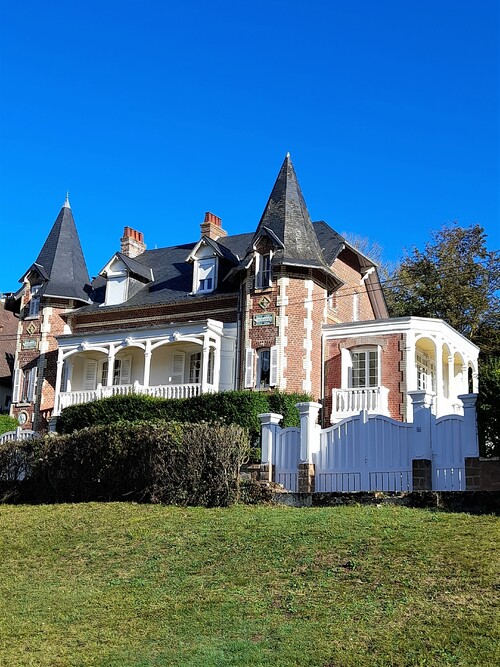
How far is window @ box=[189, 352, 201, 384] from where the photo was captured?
106 feet

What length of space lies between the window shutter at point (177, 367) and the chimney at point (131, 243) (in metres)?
7.73

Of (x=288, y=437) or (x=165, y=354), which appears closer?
(x=288, y=437)

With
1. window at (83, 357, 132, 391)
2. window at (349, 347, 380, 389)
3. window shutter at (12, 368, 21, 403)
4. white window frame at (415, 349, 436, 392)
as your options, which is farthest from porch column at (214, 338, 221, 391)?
window shutter at (12, 368, 21, 403)

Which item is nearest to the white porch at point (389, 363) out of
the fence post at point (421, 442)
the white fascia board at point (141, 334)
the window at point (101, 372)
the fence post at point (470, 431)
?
the white fascia board at point (141, 334)

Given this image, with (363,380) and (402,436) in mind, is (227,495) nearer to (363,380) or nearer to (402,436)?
(402,436)

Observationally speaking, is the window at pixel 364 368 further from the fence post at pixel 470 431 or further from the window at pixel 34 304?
the window at pixel 34 304

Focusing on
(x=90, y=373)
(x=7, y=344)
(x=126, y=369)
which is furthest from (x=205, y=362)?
(x=7, y=344)

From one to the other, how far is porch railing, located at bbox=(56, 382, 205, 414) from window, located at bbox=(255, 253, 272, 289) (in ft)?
13.7

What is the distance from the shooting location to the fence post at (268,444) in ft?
58.6

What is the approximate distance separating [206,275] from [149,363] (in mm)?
4110

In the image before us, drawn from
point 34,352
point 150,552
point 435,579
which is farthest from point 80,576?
point 34,352

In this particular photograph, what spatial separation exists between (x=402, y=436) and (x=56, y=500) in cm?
795

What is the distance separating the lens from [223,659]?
861cm

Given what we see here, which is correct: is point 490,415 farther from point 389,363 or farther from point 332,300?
point 332,300
